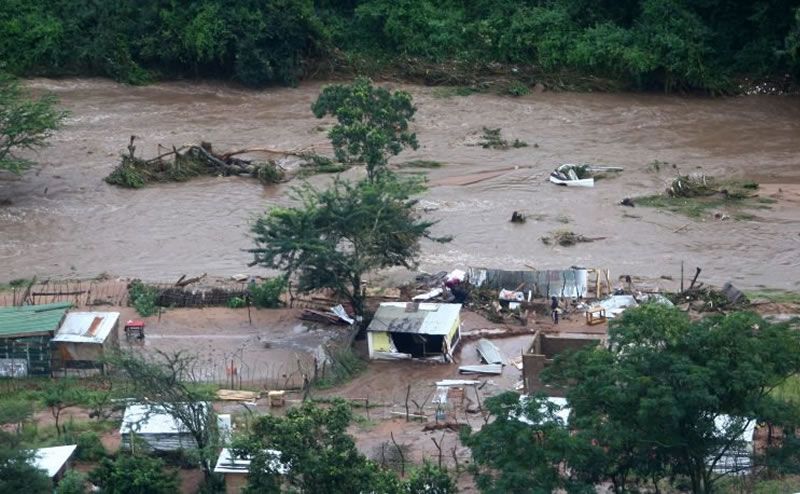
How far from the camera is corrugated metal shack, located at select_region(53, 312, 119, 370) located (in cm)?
2591

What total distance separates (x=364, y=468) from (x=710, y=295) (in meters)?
11.3

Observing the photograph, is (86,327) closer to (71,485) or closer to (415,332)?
(415,332)

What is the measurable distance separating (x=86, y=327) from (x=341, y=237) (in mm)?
4849

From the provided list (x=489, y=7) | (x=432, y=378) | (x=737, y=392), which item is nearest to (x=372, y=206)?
(x=432, y=378)

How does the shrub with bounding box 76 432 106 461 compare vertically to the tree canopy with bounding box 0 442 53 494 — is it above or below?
below

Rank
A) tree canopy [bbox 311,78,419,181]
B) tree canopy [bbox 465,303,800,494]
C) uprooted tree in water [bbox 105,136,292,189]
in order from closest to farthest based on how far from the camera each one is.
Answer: tree canopy [bbox 465,303,800,494]
tree canopy [bbox 311,78,419,181]
uprooted tree in water [bbox 105,136,292,189]

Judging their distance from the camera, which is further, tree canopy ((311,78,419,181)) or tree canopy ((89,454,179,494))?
tree canopy ((311,78,419,181))

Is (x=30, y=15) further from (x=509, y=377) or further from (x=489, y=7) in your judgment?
(x=509, y=377)

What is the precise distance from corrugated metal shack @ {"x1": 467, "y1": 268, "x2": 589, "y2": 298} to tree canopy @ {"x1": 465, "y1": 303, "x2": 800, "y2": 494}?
973 cm

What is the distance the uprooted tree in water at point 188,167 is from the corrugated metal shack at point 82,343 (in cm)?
1076

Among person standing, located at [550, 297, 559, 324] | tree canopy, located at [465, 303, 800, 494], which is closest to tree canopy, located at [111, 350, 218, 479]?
tree canopy, located at [465, 303, 800, 494]

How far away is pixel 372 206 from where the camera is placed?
27.8 metres

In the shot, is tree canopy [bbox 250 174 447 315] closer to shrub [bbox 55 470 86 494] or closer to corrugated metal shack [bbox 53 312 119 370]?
corrugated metal shack [bbox 53 312 119 370]

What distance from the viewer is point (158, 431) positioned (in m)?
21.9
